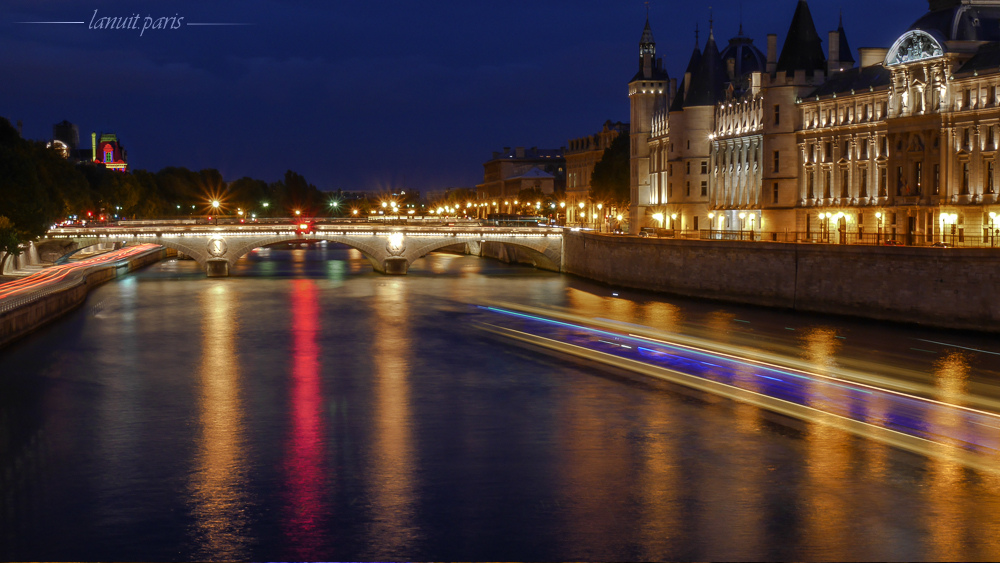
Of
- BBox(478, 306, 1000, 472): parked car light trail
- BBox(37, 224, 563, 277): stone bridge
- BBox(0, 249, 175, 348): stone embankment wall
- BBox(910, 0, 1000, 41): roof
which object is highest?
BBox(910, 0, 1000, 41): roof

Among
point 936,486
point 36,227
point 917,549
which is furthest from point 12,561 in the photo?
point 36,227

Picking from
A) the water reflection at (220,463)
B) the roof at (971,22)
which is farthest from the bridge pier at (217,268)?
the roof at (971,22)

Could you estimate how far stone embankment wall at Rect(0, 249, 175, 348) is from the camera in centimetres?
3659

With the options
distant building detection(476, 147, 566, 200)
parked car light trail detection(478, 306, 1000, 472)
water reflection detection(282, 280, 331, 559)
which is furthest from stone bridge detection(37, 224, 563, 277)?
distant building detection(476, 147, 566, 200)

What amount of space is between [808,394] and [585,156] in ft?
335

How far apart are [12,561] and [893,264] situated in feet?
114

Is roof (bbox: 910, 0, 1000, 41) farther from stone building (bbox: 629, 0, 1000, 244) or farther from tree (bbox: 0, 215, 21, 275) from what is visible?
tree (bbox: 0, 215, 21, 275)

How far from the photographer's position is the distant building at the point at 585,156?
123688 millimetres

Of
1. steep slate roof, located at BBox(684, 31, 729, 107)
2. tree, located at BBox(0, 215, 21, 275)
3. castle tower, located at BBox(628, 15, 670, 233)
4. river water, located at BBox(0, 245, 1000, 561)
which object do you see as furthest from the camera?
castle tower, located at BBox(628, 15, 670, 233)

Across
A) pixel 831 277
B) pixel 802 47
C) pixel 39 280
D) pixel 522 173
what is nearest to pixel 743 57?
pixel 802 47

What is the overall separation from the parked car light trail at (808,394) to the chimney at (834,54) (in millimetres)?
36880

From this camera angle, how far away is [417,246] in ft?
251

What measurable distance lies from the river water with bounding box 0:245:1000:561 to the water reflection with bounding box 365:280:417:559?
78mm

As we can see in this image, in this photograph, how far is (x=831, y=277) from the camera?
1774 inches
